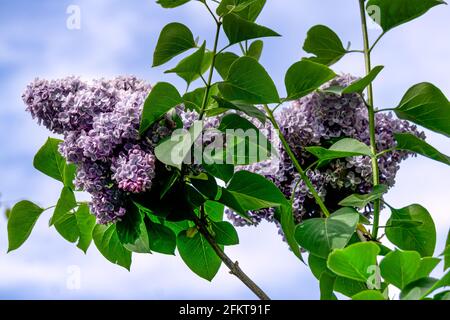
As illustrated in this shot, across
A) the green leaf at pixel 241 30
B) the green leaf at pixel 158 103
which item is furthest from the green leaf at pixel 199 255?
the green leaf at pixel 241 30

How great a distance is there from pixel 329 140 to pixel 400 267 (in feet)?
1.28

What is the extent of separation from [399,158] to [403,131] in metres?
0.04

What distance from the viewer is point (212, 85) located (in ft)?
3.38

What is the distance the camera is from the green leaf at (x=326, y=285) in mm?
977

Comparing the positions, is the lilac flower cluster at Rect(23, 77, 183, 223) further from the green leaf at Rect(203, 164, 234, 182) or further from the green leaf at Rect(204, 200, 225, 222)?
the green leaf at Rect(204, 200, 225, 222)

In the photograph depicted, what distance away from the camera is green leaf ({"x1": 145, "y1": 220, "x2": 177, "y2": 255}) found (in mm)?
1114

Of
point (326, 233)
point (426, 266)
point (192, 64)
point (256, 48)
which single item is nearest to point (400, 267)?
point (426, 266)

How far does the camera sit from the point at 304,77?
1028 millimetres

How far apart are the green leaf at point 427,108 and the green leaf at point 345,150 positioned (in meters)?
0.14

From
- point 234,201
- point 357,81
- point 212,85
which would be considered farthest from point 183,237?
point 357,81

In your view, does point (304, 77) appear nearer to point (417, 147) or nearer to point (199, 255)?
point (417, 147)
